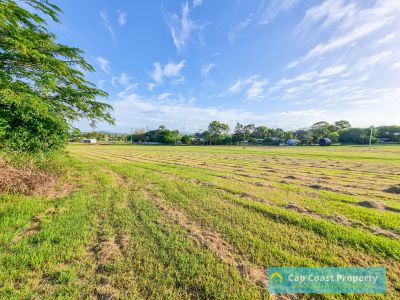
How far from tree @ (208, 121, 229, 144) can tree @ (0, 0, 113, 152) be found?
70.5m

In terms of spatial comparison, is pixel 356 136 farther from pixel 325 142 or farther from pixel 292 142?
pixel 292 142

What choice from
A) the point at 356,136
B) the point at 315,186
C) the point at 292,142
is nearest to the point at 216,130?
the point at 292,142

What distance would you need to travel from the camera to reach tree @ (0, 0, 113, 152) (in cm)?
545

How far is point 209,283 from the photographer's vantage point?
2.64 m

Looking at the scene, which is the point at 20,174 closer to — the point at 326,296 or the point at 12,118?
the point at 12,118

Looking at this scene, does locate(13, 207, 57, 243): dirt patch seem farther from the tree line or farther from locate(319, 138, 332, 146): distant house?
locate(319, 138, 332, 146): distant house

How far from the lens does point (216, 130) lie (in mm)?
79250

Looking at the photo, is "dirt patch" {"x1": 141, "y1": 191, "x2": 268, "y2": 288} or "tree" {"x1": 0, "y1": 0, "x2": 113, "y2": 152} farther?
"tree" {"x1": 0, "y1": 0, "x2": 113, "y2": 152}

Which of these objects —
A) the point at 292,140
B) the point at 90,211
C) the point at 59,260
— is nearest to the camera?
the point at 59,260

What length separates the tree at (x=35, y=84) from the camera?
215 inches

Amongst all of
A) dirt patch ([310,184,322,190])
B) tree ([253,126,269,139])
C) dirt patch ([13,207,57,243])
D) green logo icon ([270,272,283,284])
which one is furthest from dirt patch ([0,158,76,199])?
tree ([253,126,269,139])

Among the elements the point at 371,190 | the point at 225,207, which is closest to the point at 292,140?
the point at 371,190

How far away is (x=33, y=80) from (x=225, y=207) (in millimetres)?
8646

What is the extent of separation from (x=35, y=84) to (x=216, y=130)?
74286mm
